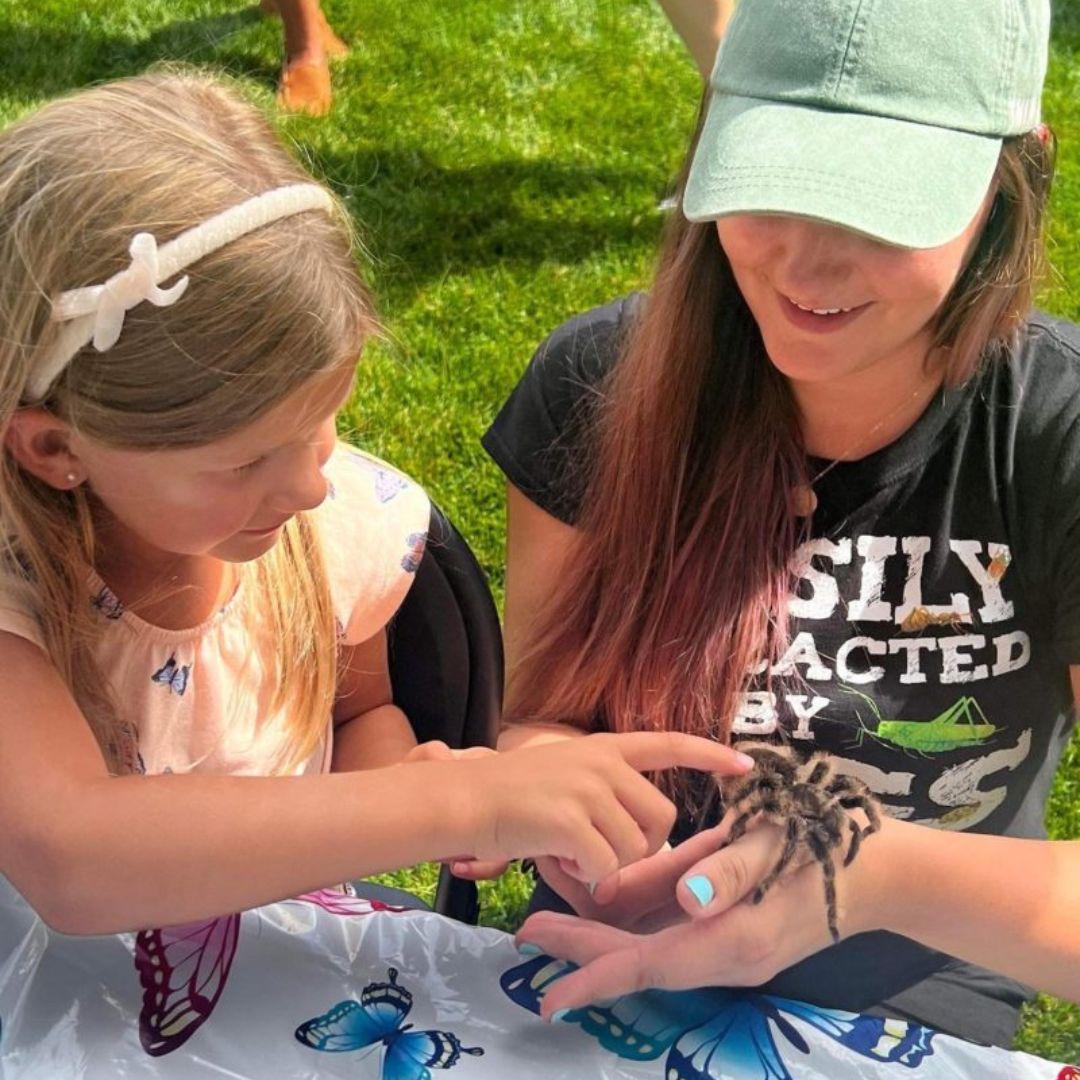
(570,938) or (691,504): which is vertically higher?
(691,504)

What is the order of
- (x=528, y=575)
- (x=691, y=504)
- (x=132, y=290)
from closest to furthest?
(x=132, y=290) < (x=691, y=504) < (x=528, y=575)

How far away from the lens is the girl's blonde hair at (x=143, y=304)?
979mm

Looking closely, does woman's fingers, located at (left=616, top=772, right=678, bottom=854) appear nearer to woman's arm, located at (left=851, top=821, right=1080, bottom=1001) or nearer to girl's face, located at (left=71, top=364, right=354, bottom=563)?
woman's arm, located at (left=851, top=821, right=1080, bottom=1001)

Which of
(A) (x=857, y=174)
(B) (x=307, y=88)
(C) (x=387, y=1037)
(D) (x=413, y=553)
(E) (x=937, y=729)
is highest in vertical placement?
(A) (x=857, y=174)

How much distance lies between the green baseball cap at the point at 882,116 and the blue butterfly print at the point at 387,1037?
0.62m

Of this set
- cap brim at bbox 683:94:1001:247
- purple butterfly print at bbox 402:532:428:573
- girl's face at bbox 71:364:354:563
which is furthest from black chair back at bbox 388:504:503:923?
cap brim at bbox 683:94:1001:247

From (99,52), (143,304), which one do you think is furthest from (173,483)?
(99,52)

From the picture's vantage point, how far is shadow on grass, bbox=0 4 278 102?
3.64 meters

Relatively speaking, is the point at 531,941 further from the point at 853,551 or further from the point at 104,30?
the point at 104,30

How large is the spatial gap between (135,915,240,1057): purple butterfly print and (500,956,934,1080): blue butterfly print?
0.21 metres

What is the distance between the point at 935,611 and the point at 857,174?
415 mm

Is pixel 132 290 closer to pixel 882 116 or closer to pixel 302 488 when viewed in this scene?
pixel 302 488

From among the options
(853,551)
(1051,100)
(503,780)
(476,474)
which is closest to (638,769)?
(503,780)

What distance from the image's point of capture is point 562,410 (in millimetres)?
1364
